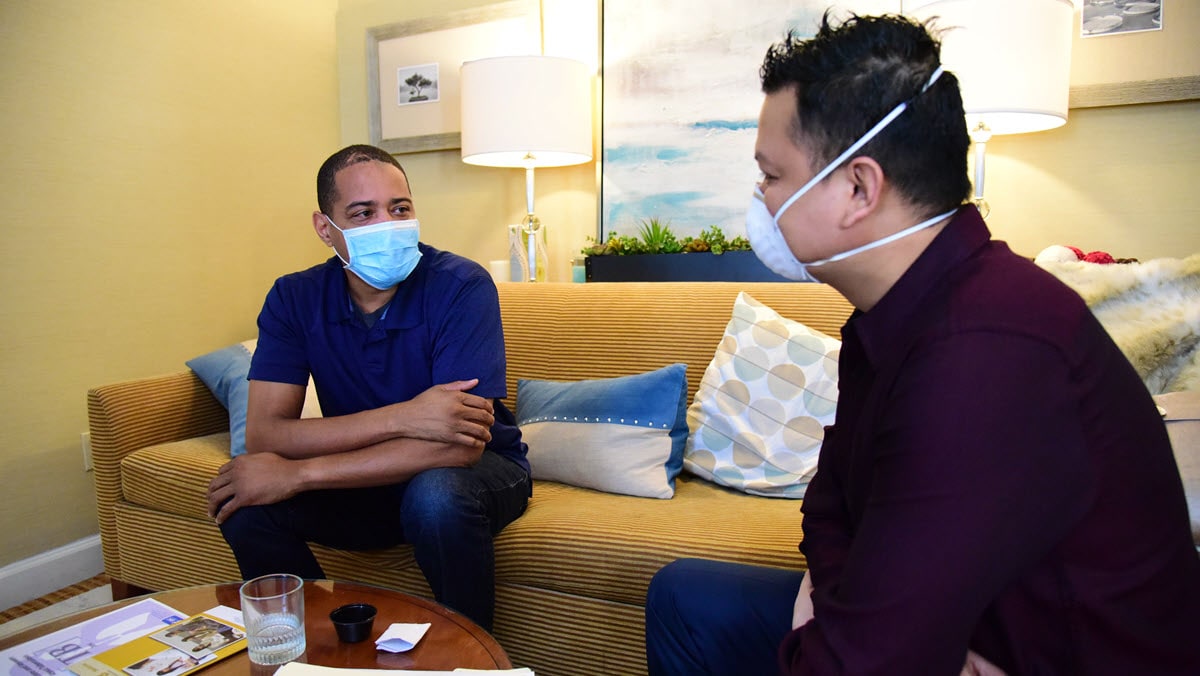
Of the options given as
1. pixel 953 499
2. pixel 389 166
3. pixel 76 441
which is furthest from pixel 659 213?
pixel 953 499

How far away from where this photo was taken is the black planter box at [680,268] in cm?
238

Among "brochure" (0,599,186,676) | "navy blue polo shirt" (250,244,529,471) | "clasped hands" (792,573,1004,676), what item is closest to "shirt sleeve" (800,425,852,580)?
"clasped hands" (792,573,1004,676)

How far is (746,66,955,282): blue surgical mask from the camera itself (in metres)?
0.80

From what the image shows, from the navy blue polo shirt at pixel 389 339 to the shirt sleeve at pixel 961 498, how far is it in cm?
102

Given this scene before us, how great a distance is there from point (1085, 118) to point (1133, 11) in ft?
0.97

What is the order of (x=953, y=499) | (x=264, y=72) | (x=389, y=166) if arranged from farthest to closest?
(x=264, y=72)
(x=389, y=166)
(x=953, y=499)

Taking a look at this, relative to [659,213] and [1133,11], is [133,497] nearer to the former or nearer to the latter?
[659,213]

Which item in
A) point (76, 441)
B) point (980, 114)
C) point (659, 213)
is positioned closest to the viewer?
point (980, 114)

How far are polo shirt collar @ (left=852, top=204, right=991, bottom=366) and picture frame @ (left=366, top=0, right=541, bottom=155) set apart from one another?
2400 millimetres

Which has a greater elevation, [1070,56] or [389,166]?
[1070,56]

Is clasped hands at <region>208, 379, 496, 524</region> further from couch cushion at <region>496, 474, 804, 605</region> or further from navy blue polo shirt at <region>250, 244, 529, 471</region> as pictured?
couch cushion at <region>496, 474, 804, 605</region>

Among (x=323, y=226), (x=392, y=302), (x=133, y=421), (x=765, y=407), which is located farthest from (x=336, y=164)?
(x=765, y=407)

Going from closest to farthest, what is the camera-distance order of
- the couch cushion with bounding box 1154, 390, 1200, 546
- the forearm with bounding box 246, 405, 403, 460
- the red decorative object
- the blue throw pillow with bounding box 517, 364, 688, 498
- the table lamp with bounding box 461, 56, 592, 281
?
the couch cushion with bounding box 1154, 390, 1200, 546
the forearm with bounding box 246, 405, 403, 460
the blue throw pillow with bounding box 517, 364, 688, 498
the red decorative object
the table lamp with bounding box 461, 56, 592, 281

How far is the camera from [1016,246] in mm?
2371
